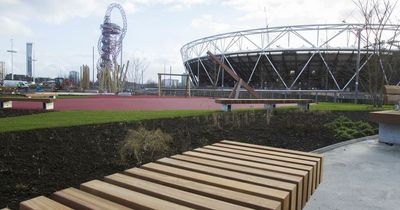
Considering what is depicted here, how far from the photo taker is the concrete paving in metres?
4.59

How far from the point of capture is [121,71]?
3781 centimetres

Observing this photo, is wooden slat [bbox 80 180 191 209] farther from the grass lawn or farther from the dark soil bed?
the grass lawn

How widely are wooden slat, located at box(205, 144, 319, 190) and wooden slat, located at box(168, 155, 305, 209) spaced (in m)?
0.42

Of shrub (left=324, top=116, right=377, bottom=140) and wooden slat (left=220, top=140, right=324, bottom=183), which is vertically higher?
wooden slat (left=220, top=140, right=324, bottom=183)

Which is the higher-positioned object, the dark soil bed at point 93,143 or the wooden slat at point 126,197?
the wooden slat at point 126,197

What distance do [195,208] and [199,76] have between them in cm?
6240

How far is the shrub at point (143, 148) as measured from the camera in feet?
19.1

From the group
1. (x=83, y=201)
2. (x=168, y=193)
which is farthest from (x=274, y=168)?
(x=83, y=201)

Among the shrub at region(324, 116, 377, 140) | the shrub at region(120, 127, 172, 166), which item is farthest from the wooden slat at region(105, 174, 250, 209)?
the shrub at region(324, 116, 377, 140)

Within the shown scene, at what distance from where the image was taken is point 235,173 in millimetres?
3207

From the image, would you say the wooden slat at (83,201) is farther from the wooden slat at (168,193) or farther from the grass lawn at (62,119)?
the grass lawn at (62,119)

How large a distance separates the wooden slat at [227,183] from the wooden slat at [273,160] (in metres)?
0.88

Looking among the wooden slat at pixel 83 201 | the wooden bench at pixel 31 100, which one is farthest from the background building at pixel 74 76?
the wooden slat at pixel 83 201

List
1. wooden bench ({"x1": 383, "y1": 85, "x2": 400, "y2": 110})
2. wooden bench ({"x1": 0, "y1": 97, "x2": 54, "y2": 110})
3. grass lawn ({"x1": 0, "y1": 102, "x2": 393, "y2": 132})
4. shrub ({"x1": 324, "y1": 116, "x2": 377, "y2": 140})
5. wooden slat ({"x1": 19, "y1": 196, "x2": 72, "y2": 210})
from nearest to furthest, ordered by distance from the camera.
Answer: wooden slat ({"x1": 19, "y1": 196, "x2": 72, "y2": 210})
grass lawn ({"x1": 0, "y1": 102, "x2": 393, "y2": 132})
shrub ({"x1": 324, "y1": 116, "x2": 377, "y2": 140})
wooden bench ({"x1": 383, "y1": 85, "x2": 400, "y2": 110})
wooden bench ({"x1": 0, "y1": 97, "x2": 54, "y2": 110})
